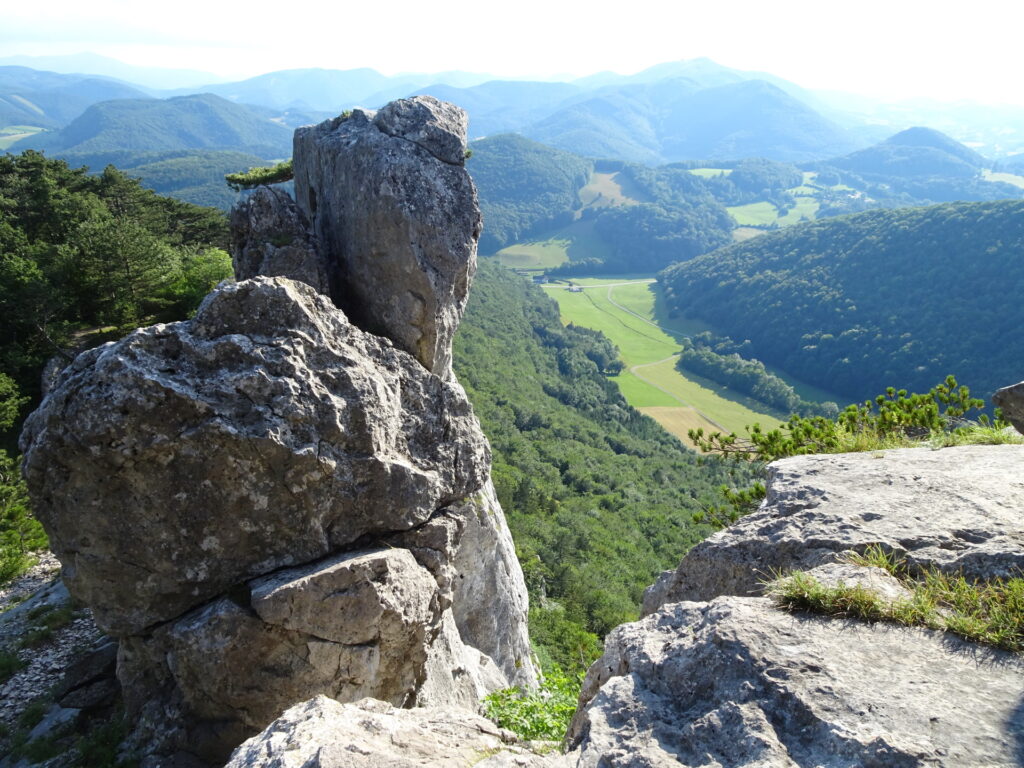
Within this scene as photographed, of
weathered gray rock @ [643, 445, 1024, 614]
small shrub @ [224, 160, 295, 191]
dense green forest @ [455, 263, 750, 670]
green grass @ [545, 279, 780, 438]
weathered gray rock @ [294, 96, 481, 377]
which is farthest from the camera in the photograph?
green grass @ [545, 279, 780, 438]

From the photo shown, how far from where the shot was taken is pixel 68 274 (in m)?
30.9

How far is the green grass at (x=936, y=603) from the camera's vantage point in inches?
256

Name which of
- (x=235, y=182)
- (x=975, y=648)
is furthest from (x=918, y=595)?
(x=235, y=182)

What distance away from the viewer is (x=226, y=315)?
12.0 metres

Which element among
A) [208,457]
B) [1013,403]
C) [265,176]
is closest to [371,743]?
[208,457]

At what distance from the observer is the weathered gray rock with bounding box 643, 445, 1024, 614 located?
26.2ft

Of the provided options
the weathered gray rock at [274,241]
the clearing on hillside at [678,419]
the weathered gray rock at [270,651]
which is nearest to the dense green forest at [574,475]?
the clearing on hillside at [678,419]

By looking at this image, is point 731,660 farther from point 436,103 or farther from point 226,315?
point 436,103

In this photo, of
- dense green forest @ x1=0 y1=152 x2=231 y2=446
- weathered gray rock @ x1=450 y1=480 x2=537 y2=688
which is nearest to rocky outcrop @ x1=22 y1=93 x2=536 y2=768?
weathered gray rock @ x1=450 y1=480 x2=537 y2=688

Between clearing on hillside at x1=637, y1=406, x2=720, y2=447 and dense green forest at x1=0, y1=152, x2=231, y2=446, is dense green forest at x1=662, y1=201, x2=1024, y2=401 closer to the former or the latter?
clearing on hillside at x1=637, y1=406, x2=720, y2=447

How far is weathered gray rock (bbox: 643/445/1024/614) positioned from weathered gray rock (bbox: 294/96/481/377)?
9.71 metres

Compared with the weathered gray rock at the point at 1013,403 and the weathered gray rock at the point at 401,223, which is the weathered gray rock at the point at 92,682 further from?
the weathered gray rock at the point at 1013,403

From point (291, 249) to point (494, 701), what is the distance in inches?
492

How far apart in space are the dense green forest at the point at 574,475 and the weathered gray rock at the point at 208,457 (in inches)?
391
